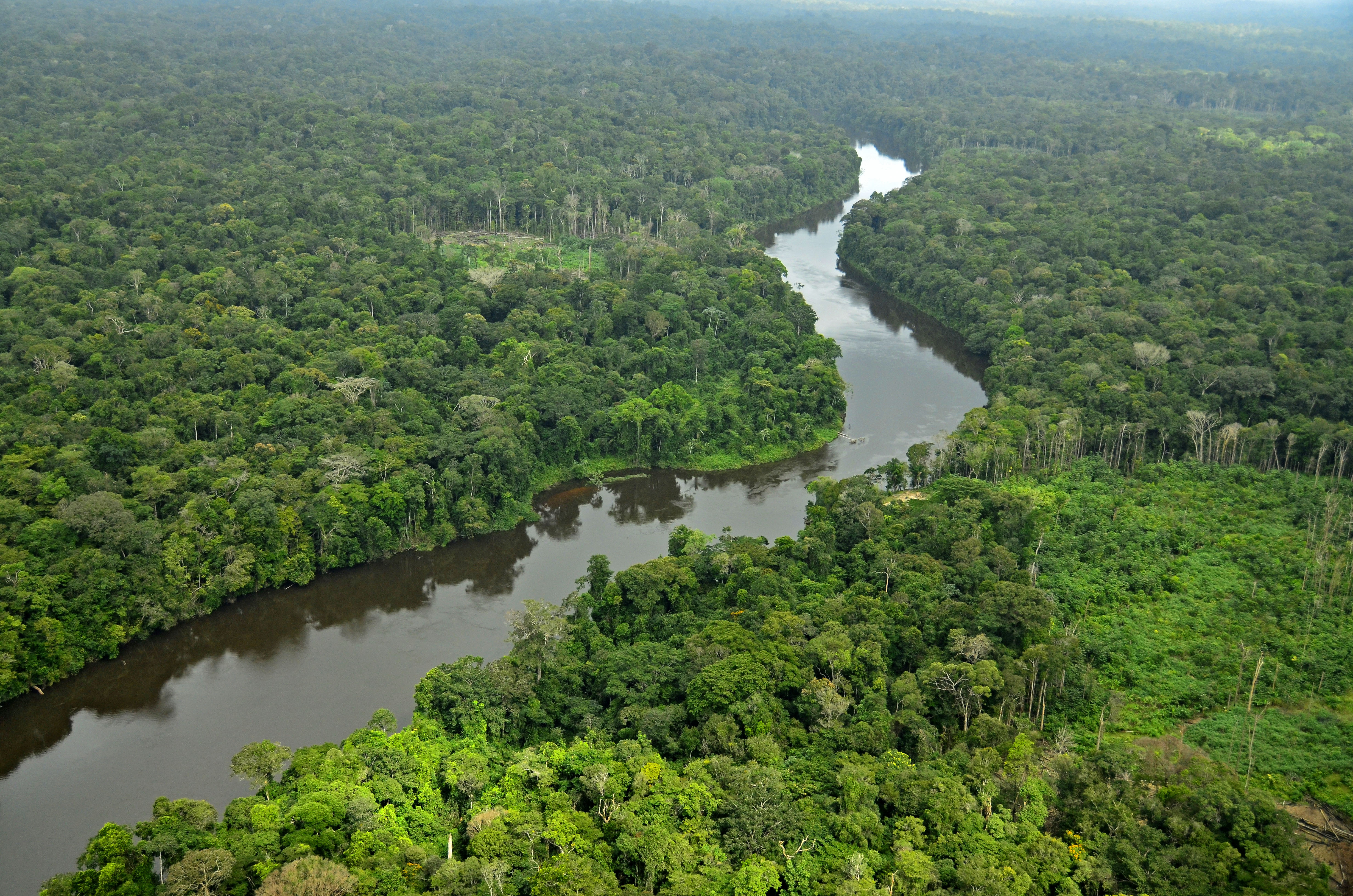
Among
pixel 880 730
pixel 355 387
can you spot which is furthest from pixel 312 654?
pixel 880 730

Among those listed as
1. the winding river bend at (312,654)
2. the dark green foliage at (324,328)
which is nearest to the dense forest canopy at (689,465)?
the dark green foliage at (324,328)

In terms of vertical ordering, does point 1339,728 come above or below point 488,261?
below

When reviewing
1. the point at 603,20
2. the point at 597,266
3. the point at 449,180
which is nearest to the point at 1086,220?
the point at 597,266

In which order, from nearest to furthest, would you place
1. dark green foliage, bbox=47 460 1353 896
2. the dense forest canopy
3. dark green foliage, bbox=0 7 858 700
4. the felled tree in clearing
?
dark green foliage, bbox=47 460 1353 896 → the dense forest canopy → dark green foliage, bbox=0 7 858 700 → the felled tree in clearing

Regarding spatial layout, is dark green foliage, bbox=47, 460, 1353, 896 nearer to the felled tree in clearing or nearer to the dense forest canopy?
the dense forest canopy

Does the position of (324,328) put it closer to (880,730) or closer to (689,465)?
(689,465)

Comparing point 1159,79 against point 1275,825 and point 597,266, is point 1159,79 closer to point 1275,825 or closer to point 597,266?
point 597,266

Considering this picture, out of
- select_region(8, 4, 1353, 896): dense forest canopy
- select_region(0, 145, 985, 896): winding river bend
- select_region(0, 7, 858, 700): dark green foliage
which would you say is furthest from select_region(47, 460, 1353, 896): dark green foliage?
select_region(0, 7, 858, 700): dark green foliage
